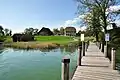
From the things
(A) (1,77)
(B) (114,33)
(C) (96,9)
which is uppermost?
(C) (96,9)

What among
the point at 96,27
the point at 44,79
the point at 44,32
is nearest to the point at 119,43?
the point at 96,27

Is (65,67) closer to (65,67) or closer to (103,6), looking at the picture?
(65,67)

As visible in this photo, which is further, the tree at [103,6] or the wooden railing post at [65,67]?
the tree at [103,6]

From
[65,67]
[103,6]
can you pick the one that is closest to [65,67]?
[65,67]

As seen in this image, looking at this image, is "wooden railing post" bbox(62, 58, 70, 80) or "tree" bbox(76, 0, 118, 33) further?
"tree" bbox(76, 0, 118, 33)

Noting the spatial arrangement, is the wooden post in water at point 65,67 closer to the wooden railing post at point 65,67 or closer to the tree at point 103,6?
the wooden railing post at point 65,67

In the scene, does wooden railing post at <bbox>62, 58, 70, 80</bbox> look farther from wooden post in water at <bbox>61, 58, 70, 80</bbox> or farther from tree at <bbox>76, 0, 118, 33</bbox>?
tree at <bbox>76, 0, 118, 33</bbox>

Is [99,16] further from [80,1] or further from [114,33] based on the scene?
[114,33]

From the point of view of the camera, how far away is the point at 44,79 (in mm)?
12188

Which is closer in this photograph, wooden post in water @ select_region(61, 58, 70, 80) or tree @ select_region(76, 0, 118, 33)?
wooden post in water @ select_region(61, 58, 70, 80)

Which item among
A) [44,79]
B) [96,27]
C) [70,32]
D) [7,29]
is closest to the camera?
[44,79]

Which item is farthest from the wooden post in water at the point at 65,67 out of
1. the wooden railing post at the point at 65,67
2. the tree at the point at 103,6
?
the tree at the point at 103,6

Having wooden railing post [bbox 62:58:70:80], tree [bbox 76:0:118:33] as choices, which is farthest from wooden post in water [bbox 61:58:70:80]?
tree [bbox 76:0:118:33]

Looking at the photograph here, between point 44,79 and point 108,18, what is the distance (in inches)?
678
